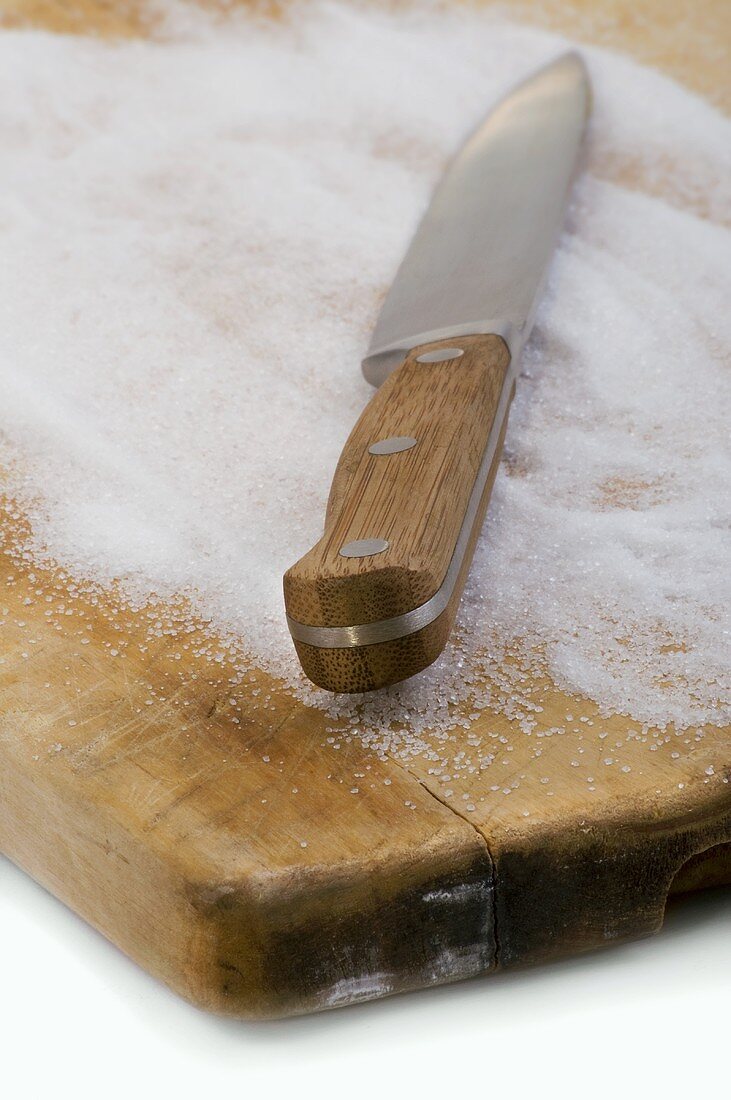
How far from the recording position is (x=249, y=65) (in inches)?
44.2

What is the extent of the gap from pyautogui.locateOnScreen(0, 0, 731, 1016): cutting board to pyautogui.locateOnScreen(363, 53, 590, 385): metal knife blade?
Answer: 10.5 inches

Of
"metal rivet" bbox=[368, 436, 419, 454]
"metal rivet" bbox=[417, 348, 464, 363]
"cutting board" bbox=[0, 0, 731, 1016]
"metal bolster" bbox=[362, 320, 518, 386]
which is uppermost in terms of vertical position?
"metal rivet" bbox=[368, 436, 419, 454]

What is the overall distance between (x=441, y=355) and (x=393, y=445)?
0.10 meters

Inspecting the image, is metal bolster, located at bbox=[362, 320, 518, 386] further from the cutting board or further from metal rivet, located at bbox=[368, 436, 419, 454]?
the cutting board

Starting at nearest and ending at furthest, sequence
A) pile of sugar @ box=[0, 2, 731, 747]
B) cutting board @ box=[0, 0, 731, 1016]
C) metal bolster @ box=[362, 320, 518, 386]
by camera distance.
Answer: cutting board @ box=[0, 0, 731, 1016] < pile of sugar @ box=[0, 2, 731, 747] < metal bolster @ box=[362, 320, 518, 386]

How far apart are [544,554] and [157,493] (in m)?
0.21

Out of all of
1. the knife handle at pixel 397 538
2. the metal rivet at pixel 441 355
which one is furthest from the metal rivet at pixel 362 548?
the metal rivet at pixel 441 355

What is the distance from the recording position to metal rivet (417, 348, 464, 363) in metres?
0.61

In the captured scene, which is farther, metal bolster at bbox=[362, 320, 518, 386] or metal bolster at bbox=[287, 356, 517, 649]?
metal bolster at bbox=[362, 320, 518, 386]

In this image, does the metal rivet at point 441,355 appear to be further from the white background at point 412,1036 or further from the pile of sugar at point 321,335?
the white background at point 412,1036

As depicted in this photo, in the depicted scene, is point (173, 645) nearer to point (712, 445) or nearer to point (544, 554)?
point (544, 554)

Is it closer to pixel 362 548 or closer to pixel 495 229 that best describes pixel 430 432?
pixel 362 548

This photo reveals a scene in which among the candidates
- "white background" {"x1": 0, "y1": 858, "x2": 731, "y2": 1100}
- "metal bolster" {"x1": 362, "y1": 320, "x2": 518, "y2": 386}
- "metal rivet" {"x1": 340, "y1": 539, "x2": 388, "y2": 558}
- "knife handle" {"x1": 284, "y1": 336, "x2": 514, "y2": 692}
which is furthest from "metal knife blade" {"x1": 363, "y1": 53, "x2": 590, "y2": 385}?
"white background" {"x1": 0, "y1": 858, "x2": 731, "y2": 1100}

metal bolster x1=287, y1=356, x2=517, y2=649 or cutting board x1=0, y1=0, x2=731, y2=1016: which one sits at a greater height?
metal bolster x1=287, y1=356, x2=517, y2=649
